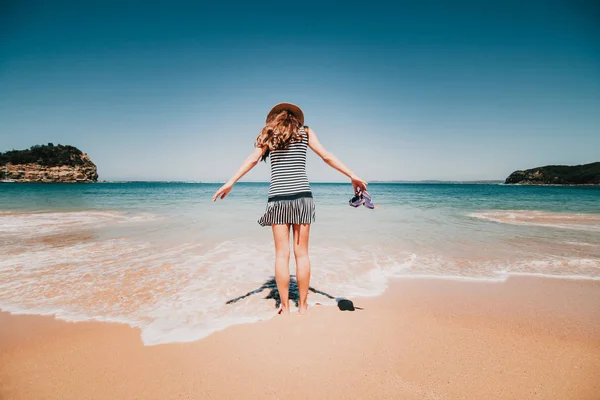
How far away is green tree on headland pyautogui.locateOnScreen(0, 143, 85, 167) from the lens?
73.6 m

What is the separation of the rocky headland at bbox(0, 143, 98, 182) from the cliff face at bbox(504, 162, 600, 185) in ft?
481

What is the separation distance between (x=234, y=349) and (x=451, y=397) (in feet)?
5.74

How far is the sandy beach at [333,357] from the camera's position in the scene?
1905 mm

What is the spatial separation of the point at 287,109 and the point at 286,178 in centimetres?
78

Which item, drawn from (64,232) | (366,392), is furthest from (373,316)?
(64,232)

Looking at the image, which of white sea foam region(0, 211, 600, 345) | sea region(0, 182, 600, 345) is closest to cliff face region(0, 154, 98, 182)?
sea region(0, 182, 600, 345)

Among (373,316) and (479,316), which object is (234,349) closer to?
(373,316)

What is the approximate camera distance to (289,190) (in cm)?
290

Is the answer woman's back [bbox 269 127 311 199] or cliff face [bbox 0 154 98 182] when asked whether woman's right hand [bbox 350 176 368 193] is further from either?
cliff face [bbox 0 154 98 182]

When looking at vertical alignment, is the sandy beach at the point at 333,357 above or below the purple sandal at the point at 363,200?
below

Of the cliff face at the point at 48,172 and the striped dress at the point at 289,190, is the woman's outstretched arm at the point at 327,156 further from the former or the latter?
the cliff face at the point at 48,172

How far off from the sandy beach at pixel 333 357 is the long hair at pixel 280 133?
192 centimetres

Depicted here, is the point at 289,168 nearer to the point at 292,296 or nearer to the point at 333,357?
Answer: the point at 333,357

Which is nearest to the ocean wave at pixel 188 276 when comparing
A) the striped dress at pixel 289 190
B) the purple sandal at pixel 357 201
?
the striped dress at pixel 289 190
